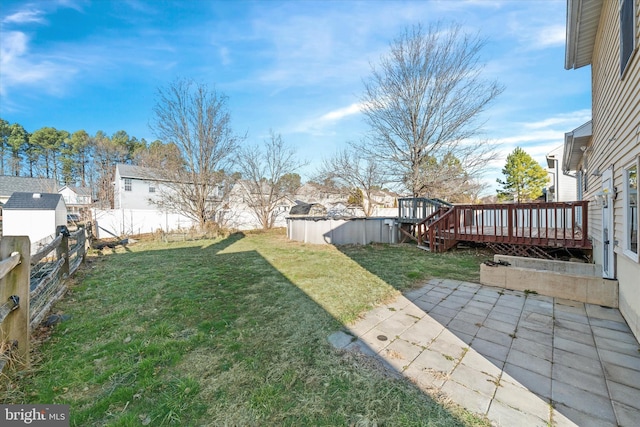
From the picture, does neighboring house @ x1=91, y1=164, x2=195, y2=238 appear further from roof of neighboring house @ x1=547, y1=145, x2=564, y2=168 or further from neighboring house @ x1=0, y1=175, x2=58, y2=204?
roof of neighboring house @ x1=547, y1=145, x2=564, y2=168

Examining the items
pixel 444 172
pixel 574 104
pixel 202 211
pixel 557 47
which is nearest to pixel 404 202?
pixel 444 172

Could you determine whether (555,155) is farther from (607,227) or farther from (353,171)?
(607,227)

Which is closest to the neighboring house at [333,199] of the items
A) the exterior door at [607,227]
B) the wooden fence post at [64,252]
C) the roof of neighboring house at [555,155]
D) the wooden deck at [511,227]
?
the roof of neighboring house at [555,155]

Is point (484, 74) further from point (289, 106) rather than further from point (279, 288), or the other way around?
point (279, 288)

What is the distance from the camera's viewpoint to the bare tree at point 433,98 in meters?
11.4

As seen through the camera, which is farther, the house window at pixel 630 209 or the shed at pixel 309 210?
the shed at pixel 309 210

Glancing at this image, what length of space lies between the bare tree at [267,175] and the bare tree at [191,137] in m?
2.61

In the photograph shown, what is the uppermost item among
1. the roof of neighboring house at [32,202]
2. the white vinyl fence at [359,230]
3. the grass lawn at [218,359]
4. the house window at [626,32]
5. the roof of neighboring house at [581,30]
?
the roof of neighboring house at [581,30]

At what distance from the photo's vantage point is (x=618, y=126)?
337 cm

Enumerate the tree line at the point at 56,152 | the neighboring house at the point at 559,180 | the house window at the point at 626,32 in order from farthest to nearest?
the tree line at the point at 56,152 < the neighboring house at the point at 559,180 < the house window at the point at 626,32

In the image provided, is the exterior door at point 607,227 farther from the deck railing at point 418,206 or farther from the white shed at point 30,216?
the white shed at point 30,216

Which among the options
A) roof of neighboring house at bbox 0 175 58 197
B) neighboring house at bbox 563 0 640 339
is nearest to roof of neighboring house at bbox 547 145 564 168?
neighboring house at bbox 563 0 640 339

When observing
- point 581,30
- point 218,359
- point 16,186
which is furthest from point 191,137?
point 16,186

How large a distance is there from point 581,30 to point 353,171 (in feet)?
36.6
